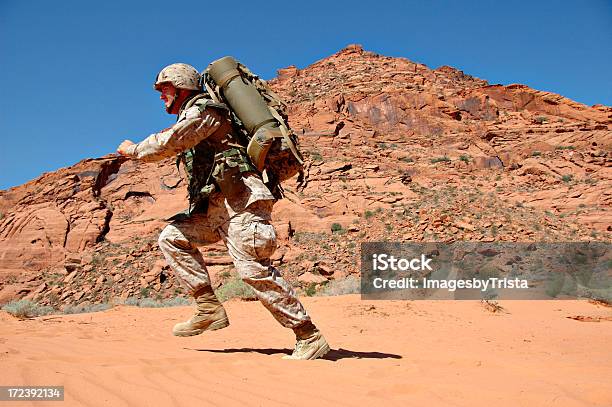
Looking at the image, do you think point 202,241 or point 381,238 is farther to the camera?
point 381,238

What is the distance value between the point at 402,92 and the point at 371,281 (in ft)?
104

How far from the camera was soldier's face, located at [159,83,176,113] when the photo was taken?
4.17 metres

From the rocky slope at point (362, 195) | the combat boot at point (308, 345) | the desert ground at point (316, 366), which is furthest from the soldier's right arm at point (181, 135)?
the rocky slope at point (362, 195)

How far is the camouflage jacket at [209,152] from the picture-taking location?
382 centimetres

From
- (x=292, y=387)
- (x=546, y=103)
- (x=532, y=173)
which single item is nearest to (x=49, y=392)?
(x=292, y=387)

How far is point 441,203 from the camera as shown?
27781mm

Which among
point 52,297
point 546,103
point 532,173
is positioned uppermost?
point 546,103

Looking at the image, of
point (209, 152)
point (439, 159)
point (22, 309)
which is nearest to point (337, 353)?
point (209, 152)

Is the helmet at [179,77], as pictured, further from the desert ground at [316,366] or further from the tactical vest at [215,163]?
the desert ground at [316,366]

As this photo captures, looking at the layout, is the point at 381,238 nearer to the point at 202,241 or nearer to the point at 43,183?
the point at 202,241

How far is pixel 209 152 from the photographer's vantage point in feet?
13.6

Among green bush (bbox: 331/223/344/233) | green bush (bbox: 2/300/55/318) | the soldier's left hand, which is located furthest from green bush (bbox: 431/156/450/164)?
the soldier's left hand

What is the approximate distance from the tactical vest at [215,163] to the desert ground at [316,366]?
1.27 meters

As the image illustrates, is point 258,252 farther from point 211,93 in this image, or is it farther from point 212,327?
point 211,93
